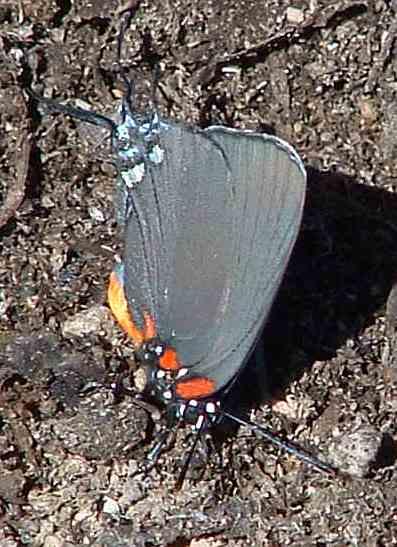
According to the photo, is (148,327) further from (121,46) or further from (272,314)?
(121,46)

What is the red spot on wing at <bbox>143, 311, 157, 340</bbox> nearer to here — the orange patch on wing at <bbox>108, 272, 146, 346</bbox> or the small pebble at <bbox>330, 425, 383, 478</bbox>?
the orange patch on wing at <bbox>108, 272, 146, 346</bbox>

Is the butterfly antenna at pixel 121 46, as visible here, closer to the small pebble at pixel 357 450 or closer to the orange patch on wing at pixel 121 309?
the orange patch on wing at pixel 121 309

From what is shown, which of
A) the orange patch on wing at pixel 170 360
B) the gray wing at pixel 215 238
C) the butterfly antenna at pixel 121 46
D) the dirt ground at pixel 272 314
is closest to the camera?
the gray wing at pixel 215 238

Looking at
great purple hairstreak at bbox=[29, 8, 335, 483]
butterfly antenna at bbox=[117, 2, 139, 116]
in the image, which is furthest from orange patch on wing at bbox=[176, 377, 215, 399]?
butterfly antenna at bbox=[117, 2, 139, 116]

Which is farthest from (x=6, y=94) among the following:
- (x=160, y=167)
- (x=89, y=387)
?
(x=89, y=387)

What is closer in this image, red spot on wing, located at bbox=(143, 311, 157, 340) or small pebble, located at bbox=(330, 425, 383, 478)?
red spot on wing, located at bbox=(143, 311, 157, 340)

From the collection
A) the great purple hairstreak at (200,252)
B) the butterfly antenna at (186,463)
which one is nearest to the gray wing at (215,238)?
the great purple hairstreak at (200,252)

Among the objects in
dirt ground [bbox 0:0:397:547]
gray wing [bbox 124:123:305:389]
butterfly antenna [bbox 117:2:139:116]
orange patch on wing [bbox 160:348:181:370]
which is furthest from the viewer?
butterfly antenna [bbox 117:2:139:116]
